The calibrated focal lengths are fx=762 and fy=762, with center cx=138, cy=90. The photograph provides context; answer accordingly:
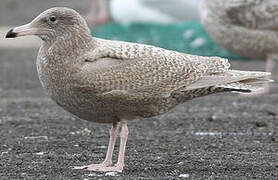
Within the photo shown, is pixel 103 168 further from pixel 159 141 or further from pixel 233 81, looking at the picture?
pixel 159 141

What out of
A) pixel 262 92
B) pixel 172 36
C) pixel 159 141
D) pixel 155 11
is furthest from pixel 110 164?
pixel 155 11

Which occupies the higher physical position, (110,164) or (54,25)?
(54,25)

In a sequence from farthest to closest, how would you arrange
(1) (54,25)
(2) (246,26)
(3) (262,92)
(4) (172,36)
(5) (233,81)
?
(4) (172,36), (2) (246,26), (3) (262,92), (5) (233,81), (1) (54,25)

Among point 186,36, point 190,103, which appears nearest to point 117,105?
point 190,103

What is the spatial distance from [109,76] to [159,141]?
1.63 metres

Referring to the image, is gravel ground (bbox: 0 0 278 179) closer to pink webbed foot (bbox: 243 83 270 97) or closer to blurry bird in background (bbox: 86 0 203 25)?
pink webbed foot (bbox: 243 83 270 97)

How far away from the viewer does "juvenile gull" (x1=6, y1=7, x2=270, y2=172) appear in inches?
213

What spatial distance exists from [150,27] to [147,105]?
9672 millimetres

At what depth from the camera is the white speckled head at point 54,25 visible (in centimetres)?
559

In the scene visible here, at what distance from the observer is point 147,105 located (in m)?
5.63

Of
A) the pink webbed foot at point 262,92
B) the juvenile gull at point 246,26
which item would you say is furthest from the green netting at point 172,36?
the pink webbed foot at point 262,92

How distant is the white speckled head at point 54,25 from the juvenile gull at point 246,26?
16.0ft

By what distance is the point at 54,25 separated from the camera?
561 cm

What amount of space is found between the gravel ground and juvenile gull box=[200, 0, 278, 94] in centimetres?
67
